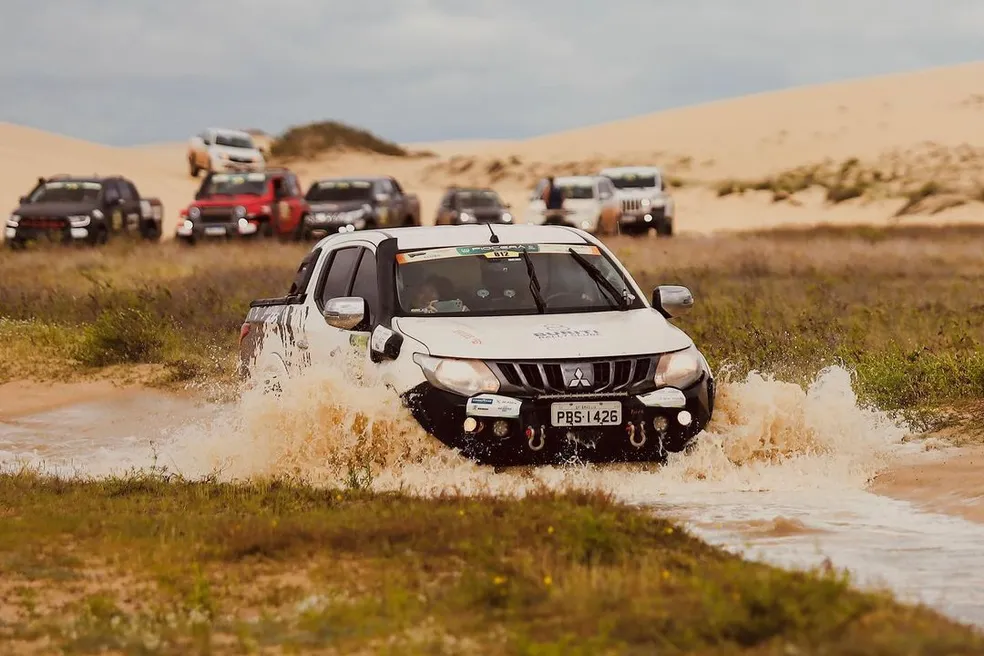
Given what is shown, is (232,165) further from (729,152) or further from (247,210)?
(729,152)

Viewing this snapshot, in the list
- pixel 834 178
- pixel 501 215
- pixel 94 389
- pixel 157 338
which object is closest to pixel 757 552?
pixel 94 389

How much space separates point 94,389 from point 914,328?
811 cm

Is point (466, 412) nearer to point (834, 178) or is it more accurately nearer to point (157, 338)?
point (157, 338)

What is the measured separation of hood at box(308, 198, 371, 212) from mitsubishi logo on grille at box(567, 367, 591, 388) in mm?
A: 27603

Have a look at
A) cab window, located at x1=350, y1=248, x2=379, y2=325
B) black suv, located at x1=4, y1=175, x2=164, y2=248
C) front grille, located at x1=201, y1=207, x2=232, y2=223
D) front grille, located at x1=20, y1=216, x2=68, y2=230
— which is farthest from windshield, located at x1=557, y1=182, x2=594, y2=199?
cab window, located at x1=350, y1=248, x2=379, y2=325

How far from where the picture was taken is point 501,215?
4247cm

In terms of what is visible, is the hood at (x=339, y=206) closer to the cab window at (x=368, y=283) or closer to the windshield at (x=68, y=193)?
the windshield at (x=68, y=193)

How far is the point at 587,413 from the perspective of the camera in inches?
389

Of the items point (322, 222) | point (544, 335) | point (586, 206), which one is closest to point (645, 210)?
point (586, 206)

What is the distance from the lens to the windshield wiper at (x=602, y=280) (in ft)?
36.9

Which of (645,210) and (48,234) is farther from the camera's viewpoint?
(645,210)

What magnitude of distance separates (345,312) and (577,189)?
1292 inches

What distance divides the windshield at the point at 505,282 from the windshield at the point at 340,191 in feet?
88.5

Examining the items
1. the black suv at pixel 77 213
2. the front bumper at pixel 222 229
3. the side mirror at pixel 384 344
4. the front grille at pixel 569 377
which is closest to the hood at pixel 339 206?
the front bumper at pixel 222 229
